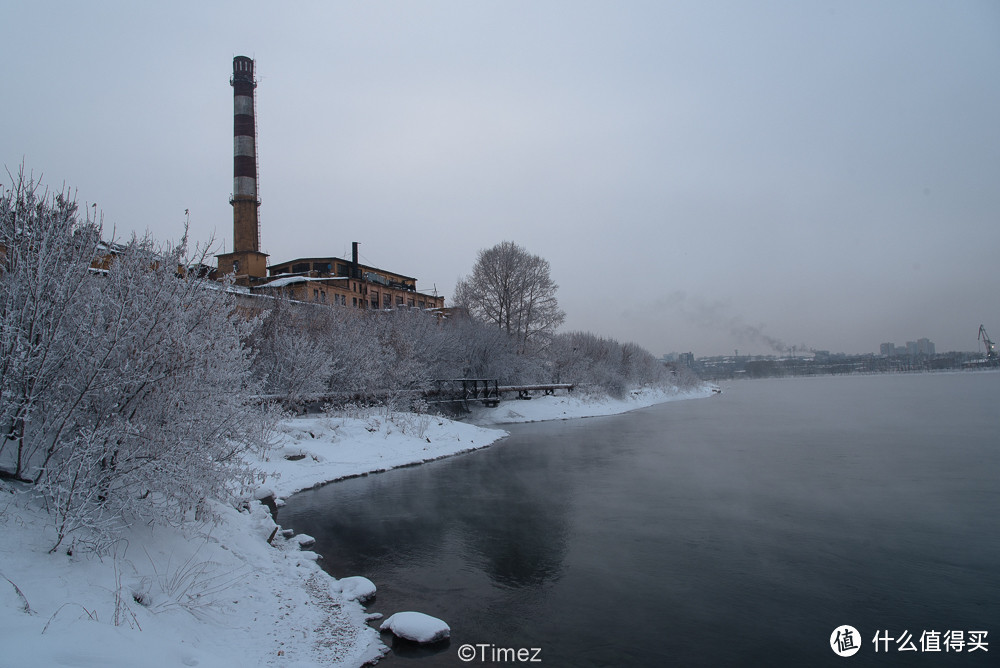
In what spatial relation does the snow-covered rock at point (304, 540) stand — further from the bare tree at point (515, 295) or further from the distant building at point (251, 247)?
the bare tree at point (515, 295)

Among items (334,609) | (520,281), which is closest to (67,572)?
(334,609)

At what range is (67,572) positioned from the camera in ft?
18.6

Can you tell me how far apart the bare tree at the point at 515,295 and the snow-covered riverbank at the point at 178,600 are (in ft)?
139

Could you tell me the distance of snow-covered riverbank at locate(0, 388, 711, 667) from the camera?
15.9 ft

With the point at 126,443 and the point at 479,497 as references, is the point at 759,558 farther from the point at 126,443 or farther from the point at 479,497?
the point at 126,443

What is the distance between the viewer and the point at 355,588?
869 centimetres

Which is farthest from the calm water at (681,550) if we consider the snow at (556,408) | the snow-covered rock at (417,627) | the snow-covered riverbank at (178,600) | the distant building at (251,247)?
the distant building at (251,247)

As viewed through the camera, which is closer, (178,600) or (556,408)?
(178,600)

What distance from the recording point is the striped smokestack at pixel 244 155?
152 ft

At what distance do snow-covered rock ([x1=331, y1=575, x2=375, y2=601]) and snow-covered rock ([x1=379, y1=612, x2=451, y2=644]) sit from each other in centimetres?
108

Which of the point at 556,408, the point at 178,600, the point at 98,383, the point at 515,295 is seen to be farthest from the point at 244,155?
the point at 178,600

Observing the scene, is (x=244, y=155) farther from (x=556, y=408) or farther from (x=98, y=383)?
(x=98, y=383)

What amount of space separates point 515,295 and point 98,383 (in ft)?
153

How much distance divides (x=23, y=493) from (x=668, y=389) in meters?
79.0
